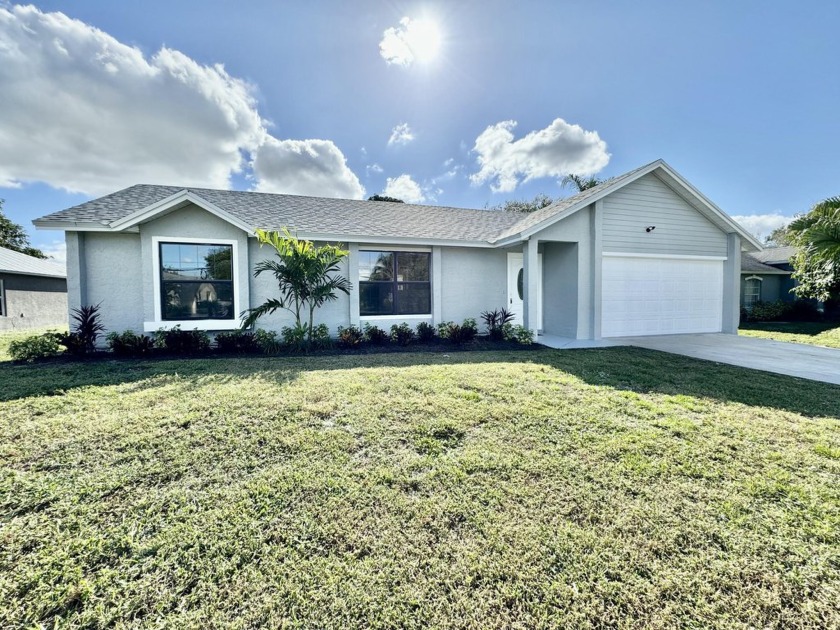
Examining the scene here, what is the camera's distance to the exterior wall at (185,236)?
8.61 m

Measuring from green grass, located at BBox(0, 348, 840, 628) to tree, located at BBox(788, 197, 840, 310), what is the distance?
306 inches

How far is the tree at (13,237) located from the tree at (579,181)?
45771 millimetres

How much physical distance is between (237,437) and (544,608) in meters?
3.20

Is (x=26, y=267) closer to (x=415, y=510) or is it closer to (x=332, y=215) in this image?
(x=332, y=215)

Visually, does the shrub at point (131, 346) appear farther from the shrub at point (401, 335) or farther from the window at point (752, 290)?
the window at point (752, 290)

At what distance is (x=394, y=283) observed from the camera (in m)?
10.8

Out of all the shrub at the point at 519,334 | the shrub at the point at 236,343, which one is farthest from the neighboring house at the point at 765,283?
the shrub at the point at 236,343

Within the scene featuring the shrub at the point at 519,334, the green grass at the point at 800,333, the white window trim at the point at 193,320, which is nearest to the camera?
the white window trim at the point at 193,320

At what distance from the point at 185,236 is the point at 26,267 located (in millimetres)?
13272

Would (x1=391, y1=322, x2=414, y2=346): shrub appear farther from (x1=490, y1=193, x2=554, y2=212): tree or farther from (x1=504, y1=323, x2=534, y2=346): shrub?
(x1=490, y1=193, x2=554, y2=212): tree

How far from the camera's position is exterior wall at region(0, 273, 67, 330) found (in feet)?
46.5

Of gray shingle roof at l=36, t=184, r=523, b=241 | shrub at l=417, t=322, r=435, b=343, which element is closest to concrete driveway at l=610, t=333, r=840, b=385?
shrub at l=417, t=322, r=435, b=343

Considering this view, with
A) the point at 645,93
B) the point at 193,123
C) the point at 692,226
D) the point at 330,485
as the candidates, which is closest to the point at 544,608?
the point at 330,485

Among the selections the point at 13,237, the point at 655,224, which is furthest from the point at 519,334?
the point at 13,237
